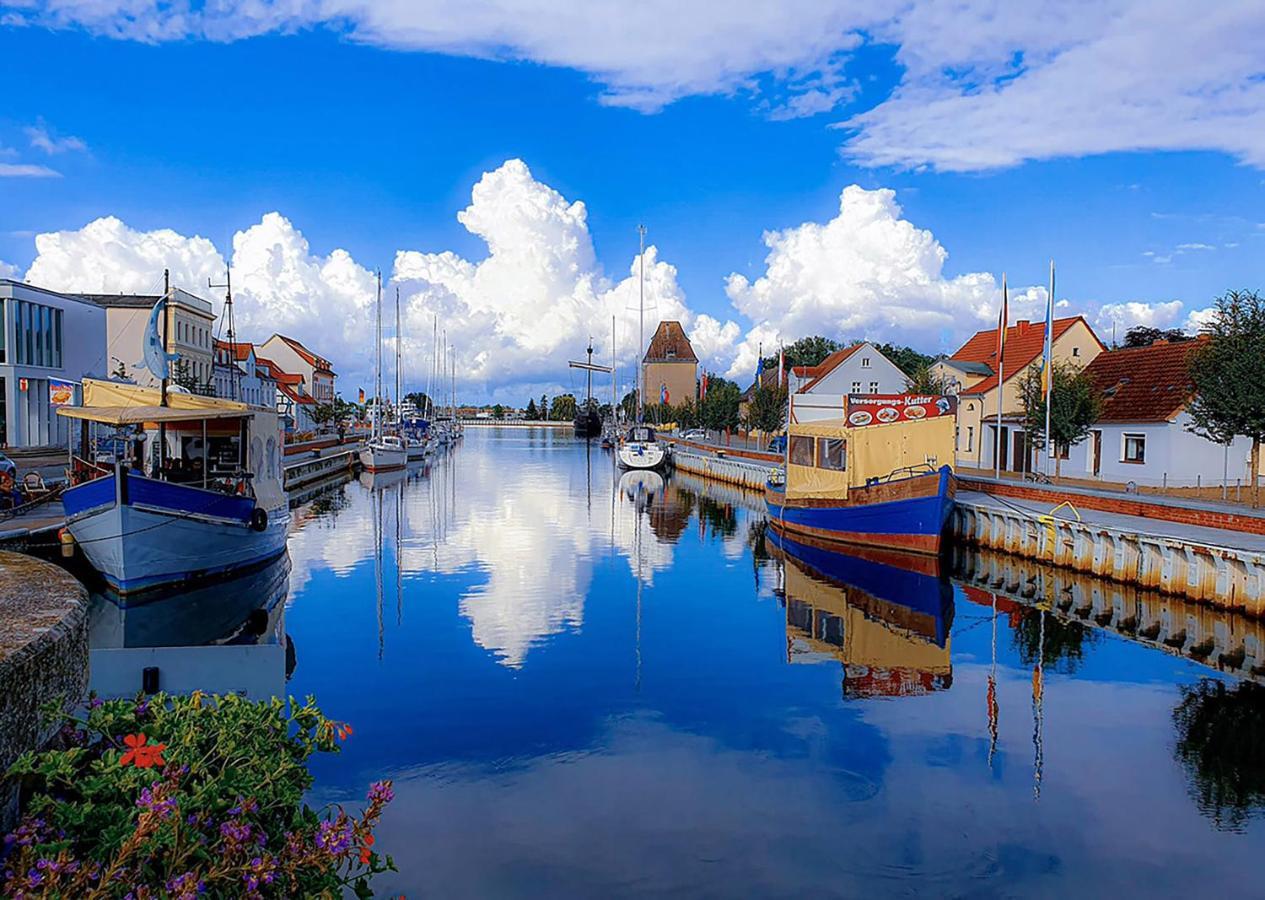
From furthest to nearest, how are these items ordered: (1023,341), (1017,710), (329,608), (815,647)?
(1023,341)
(329,608)
(815,647)
(1017,710)

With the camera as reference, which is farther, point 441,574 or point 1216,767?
point 441,574

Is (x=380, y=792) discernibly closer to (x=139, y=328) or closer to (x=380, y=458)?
(x=380, y=458)

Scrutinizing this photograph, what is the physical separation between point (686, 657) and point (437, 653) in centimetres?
437

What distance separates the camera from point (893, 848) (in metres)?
9.45

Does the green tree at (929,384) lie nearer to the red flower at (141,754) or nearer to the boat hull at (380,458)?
the boat hull at (380,458)

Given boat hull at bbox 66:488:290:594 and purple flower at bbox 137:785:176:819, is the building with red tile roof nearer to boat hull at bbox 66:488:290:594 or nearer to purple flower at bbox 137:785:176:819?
boat hull at bbox 66:488:290:594

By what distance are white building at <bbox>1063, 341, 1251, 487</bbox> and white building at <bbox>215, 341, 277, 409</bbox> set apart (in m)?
51.5

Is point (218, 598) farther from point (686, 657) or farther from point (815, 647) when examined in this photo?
point (815, 647)

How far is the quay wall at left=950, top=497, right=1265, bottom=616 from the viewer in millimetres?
19062

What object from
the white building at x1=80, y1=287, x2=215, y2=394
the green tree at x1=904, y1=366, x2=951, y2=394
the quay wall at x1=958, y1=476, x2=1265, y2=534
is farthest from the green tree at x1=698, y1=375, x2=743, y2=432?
the quay wall at x1=958, y1=476, x2=1265, y2=534

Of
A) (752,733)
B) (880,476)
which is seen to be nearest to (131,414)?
(752,733)

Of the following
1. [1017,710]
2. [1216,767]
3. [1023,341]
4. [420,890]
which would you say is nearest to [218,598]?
[420,890]

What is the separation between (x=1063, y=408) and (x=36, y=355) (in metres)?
44.1

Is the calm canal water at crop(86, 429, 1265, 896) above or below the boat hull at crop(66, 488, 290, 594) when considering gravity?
below
